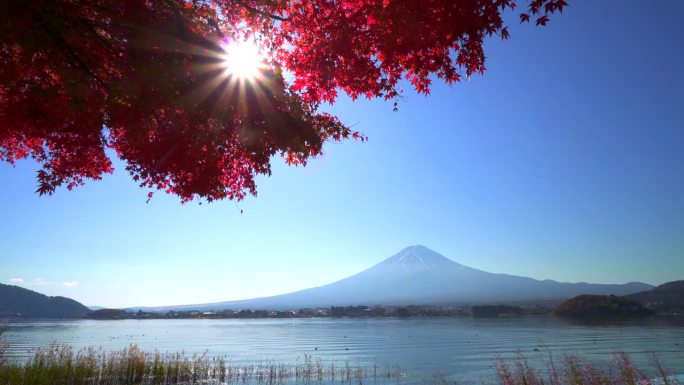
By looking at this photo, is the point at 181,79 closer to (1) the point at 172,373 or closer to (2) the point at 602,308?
(1) the point at 172,373

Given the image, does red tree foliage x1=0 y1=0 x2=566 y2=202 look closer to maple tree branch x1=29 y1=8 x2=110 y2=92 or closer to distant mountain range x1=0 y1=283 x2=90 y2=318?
maple tree branch x1=29 y1=8 x2=110 y2=92

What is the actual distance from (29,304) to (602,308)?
711 ft

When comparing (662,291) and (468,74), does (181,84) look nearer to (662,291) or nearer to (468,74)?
(468,74)

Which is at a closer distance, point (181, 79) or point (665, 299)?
point (181, 79)

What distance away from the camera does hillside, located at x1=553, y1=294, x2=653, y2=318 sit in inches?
5148

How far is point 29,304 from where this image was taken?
173 meters

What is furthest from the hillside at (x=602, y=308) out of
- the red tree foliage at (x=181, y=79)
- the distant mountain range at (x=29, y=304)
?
the distant mountain range at (x=29, y=304)

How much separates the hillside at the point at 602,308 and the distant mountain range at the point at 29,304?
669ft

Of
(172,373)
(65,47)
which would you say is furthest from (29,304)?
(65,47)

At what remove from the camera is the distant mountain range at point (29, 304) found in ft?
538

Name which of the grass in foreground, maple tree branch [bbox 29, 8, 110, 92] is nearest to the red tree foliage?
maple tree branch [bbox 29, 8, 110, 92]

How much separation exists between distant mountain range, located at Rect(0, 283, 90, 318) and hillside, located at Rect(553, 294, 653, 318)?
204048 millimetres

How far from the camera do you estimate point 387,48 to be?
20.0 feet

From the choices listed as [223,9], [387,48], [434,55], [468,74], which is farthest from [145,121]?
[468,74]
